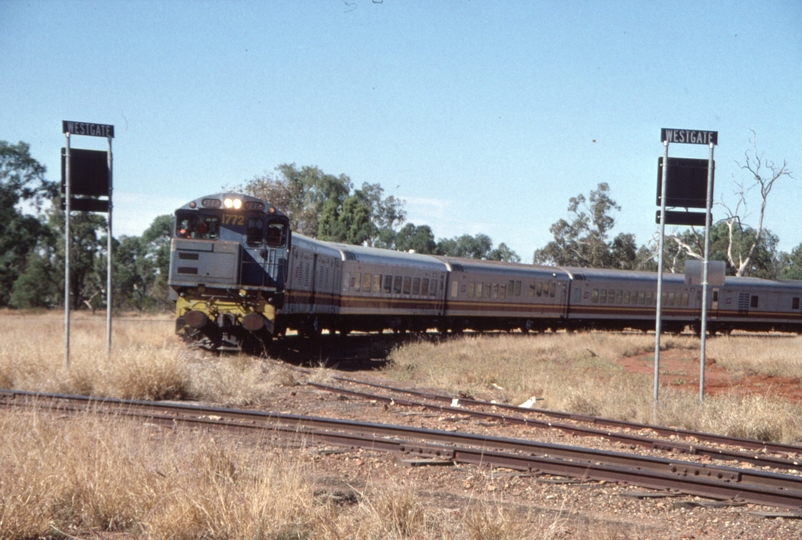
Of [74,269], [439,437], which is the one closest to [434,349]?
[439,437]

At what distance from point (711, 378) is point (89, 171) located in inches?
575

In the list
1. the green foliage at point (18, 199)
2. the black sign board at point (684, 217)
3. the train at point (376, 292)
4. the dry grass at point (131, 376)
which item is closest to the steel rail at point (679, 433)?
the train at point (376, 292)

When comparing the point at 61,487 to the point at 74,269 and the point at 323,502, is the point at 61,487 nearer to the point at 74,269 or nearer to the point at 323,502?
the point at 323,502

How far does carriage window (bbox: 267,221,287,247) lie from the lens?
19.0 metres

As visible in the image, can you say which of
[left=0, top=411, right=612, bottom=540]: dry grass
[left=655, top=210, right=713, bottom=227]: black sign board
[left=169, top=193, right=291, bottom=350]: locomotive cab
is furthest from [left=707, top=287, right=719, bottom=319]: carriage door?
[left=0, top=411, right=612, bottom=540]: dry grass

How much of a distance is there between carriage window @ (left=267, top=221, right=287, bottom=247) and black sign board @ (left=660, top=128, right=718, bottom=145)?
9244 mm

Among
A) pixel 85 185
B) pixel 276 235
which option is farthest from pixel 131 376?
pixel 276 235

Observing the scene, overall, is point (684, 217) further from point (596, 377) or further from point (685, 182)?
point (596, 377)

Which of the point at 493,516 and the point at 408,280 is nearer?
the point at 493,516

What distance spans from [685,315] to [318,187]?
41.1m

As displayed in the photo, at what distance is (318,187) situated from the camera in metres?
74.8

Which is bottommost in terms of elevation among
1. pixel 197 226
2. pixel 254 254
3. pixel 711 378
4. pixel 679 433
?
pixel 711 378

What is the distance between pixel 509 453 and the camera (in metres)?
8.46

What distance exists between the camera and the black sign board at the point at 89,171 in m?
14.3
